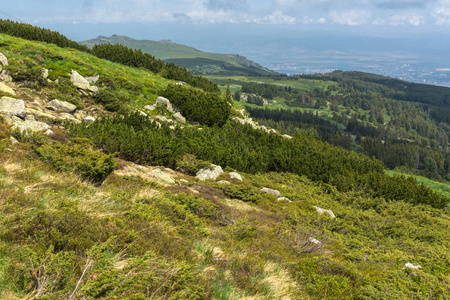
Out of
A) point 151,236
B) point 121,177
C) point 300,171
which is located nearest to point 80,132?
point 121,177

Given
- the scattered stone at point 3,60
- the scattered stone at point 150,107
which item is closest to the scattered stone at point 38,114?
the scattered stone at point 3,60

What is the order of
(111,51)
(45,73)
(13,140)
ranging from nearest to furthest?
(13,140), (45,73), (111,51)

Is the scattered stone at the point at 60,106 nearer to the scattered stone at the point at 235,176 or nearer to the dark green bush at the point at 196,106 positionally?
the dark green bush at the point at 196,106

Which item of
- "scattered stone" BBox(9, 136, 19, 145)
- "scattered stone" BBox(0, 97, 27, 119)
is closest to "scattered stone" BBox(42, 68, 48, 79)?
"scattered stone" BBox(0, 97, 27, 119)

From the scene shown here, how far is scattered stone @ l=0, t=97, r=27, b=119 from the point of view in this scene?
12.8 meters

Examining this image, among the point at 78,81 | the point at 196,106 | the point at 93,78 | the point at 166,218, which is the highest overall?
the point at 93,78

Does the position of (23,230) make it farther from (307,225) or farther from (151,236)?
(307,225)

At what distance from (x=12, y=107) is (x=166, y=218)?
1236cm

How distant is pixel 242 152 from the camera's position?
21.9 m

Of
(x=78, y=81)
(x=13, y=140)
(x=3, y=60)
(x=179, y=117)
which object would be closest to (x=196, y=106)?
(x=179, y=117)

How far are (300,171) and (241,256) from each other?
20.3 meters

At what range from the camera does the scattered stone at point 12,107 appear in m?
12.8

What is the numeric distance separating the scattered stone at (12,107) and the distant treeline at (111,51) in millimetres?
25107

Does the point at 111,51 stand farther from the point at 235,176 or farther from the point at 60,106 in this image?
the point at 235,176
